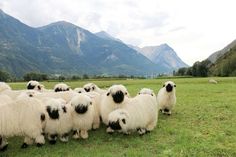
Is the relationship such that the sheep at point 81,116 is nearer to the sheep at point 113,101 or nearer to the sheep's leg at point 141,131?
the sheep at point 113,101

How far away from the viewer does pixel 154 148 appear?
10.5 meters

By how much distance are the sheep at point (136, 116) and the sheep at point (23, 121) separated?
2.31m

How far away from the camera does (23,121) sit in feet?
34.3

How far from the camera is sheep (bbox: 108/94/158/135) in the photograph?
1152 centimetres

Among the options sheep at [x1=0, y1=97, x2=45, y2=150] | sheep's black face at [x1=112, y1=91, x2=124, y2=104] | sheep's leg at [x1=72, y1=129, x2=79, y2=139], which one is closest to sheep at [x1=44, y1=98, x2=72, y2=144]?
sheep at [x1=0, y1=97, x2=45, y2=150]

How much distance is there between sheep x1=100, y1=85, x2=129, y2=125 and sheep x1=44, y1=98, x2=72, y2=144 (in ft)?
5.35

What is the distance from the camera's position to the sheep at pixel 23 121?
10.4m

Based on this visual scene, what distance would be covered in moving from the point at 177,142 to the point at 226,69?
99.7 metres

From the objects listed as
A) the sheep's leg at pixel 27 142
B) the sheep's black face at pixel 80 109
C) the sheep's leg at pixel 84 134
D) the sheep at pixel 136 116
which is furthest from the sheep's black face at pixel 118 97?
the sheep's leg at pixel 27 142

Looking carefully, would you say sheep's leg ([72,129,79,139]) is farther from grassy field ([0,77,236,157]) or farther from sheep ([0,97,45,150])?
sheep ([0,97,45,150])

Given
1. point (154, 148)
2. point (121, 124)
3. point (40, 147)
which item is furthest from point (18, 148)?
point (154, 148)

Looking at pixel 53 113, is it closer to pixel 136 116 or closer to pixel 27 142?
pixel 27 142

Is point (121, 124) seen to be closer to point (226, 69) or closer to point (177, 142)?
point (177, 142)

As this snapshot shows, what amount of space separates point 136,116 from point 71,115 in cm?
215
